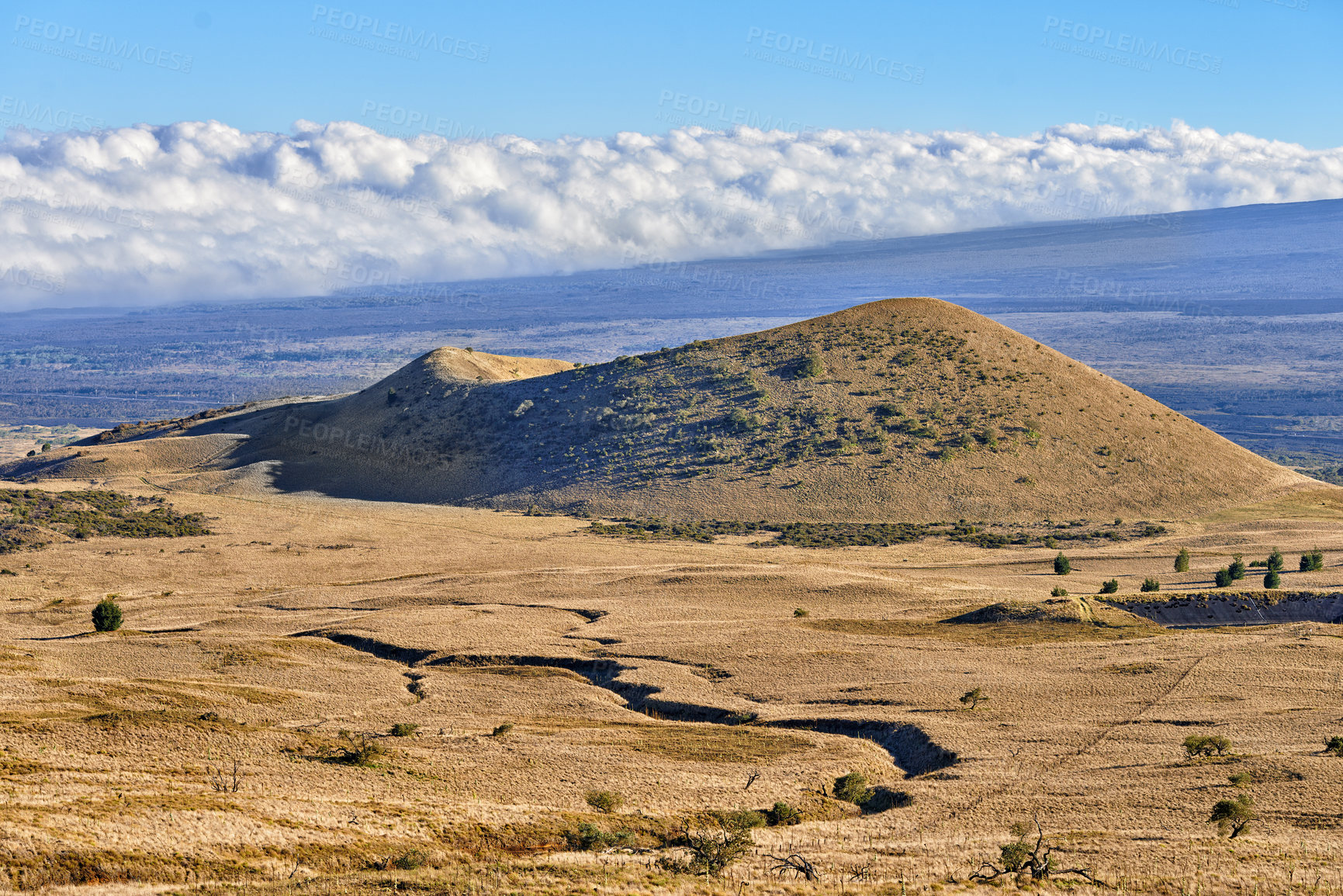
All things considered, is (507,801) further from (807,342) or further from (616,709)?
(807,342)

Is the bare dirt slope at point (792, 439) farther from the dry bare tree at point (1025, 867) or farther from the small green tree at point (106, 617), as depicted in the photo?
the dry bare tree at point (1025, 867)

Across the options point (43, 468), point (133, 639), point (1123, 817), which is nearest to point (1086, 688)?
point (1123, 817)

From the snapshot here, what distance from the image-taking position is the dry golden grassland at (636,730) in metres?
17.2

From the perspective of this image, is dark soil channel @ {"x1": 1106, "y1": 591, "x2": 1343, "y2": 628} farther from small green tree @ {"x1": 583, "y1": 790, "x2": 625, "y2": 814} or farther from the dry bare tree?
small green tree @ {"x1": 583, "y1": 790, "x2": 625, "y2": 814}

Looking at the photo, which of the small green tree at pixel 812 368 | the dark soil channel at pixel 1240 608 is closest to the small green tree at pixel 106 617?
the dark soil channel at pixel 1240 608

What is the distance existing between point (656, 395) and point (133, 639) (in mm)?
46449

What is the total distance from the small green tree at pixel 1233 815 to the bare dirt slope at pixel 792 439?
134 feet

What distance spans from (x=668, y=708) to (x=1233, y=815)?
12.9m

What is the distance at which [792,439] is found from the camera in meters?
67.9

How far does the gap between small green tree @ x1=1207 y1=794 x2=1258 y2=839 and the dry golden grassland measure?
9.5 inches

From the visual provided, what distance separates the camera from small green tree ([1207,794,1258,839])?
1853 cm

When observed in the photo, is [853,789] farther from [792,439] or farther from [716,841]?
[792,439]

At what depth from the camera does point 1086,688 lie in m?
27.1

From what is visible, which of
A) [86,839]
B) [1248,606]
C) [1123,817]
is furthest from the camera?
[1248,606]
